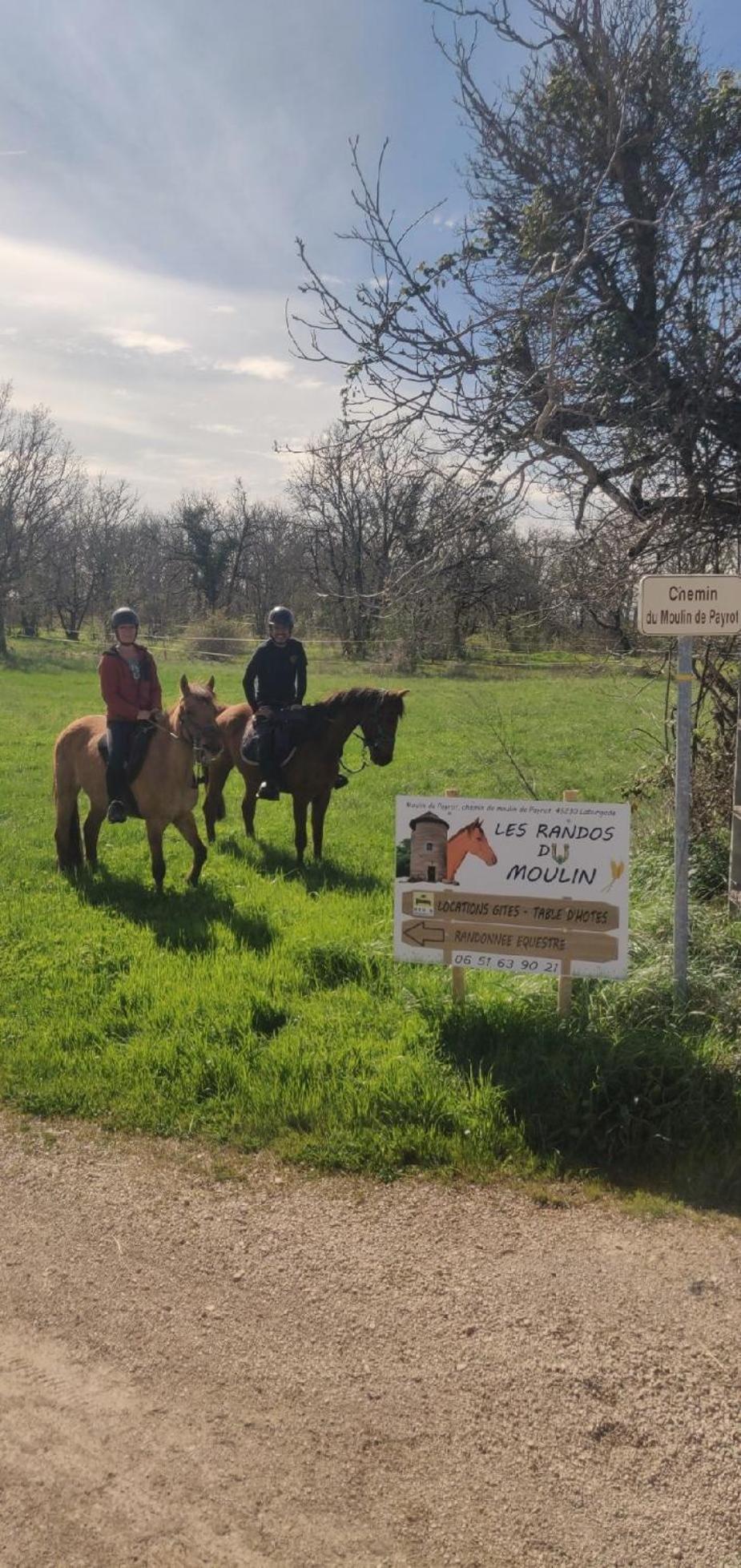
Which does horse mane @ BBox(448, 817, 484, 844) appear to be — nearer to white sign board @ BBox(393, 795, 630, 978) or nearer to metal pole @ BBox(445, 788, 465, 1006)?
white sign board @ BBox(393, 795, 630, 978)

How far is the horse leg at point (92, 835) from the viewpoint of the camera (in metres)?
9.05

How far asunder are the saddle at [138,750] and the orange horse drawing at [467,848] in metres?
4.14

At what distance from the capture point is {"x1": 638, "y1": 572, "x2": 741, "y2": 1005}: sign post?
15.6 ft

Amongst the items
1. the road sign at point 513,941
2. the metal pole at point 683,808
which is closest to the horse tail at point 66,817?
the road sign at point 513,941

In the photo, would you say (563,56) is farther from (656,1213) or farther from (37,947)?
A: (37,947)

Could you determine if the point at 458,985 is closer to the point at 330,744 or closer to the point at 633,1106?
the point at 633,1106

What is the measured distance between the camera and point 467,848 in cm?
528

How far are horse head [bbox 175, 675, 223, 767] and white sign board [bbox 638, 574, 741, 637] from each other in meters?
4.53

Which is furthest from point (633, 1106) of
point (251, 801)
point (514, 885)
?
point (251, 801)

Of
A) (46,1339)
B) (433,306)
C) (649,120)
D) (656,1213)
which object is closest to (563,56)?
(649,120)

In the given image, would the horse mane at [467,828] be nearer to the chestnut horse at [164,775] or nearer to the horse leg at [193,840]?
the chestnut horse at [164,775]

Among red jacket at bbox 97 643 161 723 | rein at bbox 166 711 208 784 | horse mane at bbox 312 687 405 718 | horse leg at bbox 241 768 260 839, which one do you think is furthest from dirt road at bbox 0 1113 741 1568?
horse leg at bbox 241 768 260 839

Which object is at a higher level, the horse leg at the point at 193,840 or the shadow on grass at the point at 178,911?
the horse leg at the point at 193,840

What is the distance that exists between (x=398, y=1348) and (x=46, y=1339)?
1.27 metres
